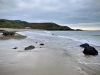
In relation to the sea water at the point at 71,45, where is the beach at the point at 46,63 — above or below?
above

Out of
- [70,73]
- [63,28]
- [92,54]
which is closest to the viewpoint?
[70,73]

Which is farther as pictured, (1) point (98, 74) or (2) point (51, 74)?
(1) point (98, 74)

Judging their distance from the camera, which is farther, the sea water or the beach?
the sea water

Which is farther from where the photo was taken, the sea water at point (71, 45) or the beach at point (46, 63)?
the sea water at point (71, 45)

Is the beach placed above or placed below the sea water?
above

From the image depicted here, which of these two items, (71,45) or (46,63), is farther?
(71,45)

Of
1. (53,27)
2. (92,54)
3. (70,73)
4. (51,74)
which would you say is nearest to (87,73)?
(70,73)

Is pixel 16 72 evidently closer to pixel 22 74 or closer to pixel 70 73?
pixel 22 74

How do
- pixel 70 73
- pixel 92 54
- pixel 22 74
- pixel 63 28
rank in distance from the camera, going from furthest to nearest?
1. pixel 63 28
2. pixel 92 54
3. pixel 70 73
4. pixel 22 74

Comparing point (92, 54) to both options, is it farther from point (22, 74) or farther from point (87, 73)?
point (22, 74)

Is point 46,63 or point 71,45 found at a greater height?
point 46,63

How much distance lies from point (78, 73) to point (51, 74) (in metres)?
1.26

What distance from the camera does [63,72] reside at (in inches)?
225

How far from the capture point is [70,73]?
5637 millimetres
